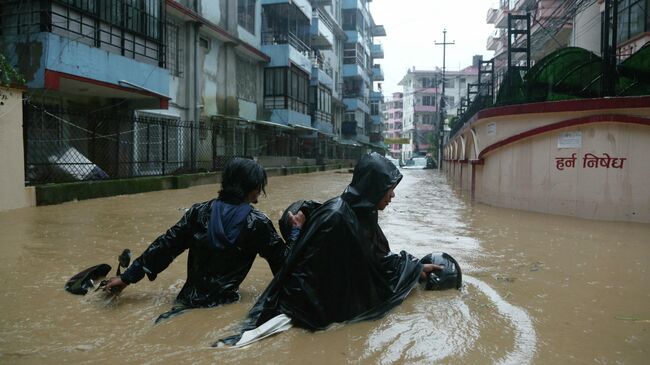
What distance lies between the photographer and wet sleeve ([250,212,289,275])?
3.26 m

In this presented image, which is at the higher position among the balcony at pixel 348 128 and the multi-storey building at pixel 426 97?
the multi-storey building at pixel 426 97

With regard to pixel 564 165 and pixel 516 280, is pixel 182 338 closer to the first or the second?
pixel 516 280

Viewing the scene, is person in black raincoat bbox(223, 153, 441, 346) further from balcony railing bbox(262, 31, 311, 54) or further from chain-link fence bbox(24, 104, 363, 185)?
balcony railing bbox(262, 31, 311, 54)

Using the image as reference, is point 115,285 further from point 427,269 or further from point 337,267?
point 427,269

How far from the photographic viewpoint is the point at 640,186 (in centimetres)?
760

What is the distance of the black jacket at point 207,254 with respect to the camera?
10.7 ft

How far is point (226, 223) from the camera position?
3.25 metres

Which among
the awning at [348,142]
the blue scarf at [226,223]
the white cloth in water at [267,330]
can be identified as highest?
the awning at [348,142]

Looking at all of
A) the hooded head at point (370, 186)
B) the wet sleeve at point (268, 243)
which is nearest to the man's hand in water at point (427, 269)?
the hooded head at point (370, 186)

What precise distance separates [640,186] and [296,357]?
22.8 ft

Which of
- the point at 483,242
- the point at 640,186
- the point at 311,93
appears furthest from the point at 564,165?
the point at 311,93

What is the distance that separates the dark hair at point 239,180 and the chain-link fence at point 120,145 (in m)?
7.57

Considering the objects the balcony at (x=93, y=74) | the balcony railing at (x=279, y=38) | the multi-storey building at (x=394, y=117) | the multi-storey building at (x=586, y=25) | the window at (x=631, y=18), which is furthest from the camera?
the multi-storey building at (x=394, y=117)

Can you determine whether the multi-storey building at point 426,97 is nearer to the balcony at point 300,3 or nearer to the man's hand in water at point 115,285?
the balcony at point 300,3
